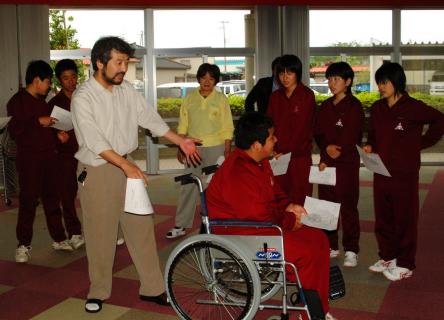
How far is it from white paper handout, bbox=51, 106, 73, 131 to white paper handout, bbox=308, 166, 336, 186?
1860 mm

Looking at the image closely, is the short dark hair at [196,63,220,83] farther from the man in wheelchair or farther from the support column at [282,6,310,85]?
the support column at [282,6,310,85]

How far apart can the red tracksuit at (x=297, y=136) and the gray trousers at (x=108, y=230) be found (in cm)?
125

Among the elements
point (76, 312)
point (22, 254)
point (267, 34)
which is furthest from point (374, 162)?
point (267, 34)

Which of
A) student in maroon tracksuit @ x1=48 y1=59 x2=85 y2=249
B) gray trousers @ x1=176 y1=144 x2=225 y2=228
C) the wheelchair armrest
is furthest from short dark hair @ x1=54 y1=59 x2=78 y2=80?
the wheelchair armrest

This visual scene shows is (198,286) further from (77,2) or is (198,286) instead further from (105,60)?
(77,2)

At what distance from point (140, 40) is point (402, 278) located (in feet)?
21.4

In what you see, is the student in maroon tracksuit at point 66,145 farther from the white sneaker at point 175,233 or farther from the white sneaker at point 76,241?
the white sneaker at point 175,233

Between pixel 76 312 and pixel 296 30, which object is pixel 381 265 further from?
pixel 296 30

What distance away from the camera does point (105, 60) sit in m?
3.01

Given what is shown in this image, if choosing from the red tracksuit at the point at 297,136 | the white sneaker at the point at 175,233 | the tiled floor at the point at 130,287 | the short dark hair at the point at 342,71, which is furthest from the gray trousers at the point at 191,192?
the short dark hair at the point at 342,71

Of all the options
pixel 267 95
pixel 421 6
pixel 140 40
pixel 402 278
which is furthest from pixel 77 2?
pixel 402 278

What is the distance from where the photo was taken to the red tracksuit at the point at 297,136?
13.3 ft

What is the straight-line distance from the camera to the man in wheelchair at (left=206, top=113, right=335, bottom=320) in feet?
8.91

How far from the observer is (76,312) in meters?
3.31
